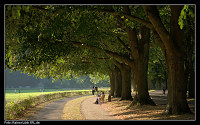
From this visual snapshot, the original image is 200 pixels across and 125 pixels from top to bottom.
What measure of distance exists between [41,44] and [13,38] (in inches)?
77.1

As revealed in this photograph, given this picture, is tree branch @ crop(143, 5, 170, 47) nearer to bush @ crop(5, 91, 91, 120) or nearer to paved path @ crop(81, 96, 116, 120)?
paved path @ crop(81, 96, 116, 120)

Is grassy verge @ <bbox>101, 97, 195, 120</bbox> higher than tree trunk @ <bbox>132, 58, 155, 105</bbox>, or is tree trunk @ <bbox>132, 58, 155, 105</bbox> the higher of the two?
tree trunk @ <bbox>132, 58, 155, 105</bbox>

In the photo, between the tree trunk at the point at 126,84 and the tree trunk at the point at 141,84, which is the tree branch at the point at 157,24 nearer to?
the tree trunk at the point at 141,84

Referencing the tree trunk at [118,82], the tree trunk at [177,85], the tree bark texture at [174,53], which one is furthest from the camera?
the tree trunk at [118,82]

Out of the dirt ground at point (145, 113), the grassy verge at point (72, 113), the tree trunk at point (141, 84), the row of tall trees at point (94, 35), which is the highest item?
the row of tall trees at point (94, 35)

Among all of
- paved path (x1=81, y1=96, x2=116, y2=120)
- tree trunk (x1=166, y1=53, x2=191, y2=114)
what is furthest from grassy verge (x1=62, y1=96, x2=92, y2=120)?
tree trunk (x1=166, y1=53, x2=191, y2=114)

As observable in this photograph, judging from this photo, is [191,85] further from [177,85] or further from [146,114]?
[177,85]

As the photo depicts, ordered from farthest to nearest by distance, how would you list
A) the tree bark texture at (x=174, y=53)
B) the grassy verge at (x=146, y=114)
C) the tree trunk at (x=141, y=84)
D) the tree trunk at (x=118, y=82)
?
the tree trunk at (x=118, y=82) < the tree trunk at (x=141, y=84) < the tree bark texture at (x=174, y=53) < the grassy verge at (x=146, y=114)

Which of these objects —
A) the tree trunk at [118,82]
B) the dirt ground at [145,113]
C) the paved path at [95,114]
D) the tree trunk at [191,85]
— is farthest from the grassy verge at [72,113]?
the tree trunk at [191,85]

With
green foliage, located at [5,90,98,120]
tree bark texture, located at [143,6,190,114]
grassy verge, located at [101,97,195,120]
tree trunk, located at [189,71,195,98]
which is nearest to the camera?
grassy verge, located at [101,97,195,120]

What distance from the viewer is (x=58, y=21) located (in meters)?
12.3

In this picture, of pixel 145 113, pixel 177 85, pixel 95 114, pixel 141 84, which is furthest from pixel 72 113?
pixel 177 85
